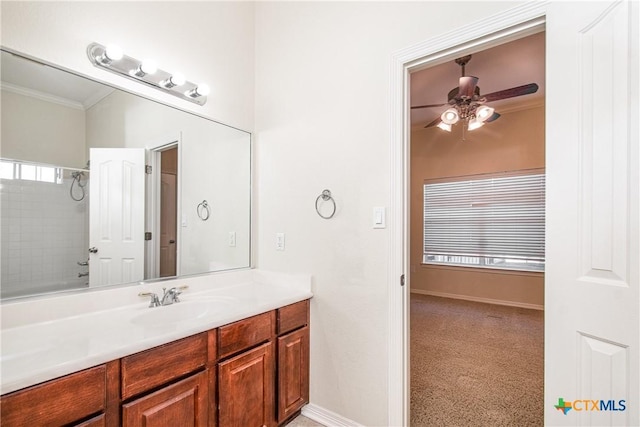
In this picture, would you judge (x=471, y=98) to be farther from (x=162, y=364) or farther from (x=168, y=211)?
(x=162, y=364)

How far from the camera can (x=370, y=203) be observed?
1.73 meters

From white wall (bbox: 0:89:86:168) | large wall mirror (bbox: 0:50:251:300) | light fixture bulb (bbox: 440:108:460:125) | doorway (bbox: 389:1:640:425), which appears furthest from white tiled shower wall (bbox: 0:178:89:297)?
light fixture bulb (bbox: 440:108:460:125)

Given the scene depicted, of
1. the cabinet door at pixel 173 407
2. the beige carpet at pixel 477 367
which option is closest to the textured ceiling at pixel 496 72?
the beige carpet at pixel 477 367

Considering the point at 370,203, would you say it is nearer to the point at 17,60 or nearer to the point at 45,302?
the point at 45,302

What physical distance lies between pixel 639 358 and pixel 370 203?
1175 millimetres

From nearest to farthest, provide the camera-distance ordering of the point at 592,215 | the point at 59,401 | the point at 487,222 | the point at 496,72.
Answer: the point at 59,401, the point at 592,215, the point at 496,72, the point at 487,222

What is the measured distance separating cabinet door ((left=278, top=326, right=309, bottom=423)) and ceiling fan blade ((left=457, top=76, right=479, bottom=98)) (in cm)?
255

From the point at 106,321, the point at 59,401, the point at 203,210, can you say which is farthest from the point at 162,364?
the point at 203,210

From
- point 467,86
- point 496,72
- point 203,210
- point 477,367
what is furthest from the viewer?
point 496,72

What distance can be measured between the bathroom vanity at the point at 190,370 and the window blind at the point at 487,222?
148 inches

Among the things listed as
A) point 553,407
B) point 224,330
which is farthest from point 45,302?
point 553,407

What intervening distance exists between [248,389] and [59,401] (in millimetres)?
811

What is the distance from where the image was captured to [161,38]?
175cm

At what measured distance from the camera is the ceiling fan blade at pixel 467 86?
2766 millimetres
